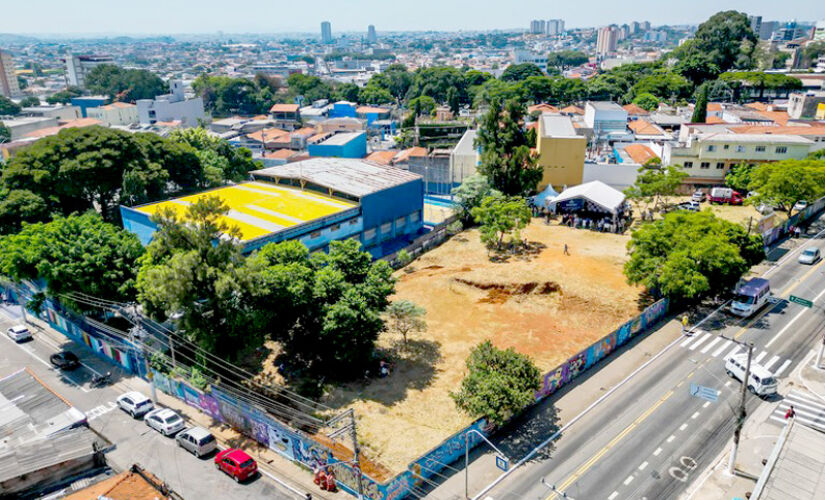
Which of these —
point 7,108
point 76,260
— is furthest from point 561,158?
point 7,108

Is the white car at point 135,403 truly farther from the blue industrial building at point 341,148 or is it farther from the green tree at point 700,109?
the green tree at point 700,109

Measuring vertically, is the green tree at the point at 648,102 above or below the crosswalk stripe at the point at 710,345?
above

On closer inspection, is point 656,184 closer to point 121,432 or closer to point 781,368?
point 781,368

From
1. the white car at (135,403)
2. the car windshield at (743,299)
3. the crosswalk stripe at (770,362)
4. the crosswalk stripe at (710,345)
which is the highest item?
the car windshield at (743,299)

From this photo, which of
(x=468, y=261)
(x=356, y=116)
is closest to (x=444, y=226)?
(x=468, y=261)

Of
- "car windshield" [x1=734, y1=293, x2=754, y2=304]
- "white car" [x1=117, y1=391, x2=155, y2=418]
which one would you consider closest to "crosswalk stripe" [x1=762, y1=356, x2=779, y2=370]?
"car windshield" [x1=734, y1=293, x2=754, y2=304]

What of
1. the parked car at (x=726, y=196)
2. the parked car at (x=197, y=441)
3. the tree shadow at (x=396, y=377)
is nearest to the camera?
the parked car at (x=197, y=441)

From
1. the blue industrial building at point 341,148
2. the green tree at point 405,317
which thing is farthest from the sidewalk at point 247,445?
the blue industrial building at point 341,148
